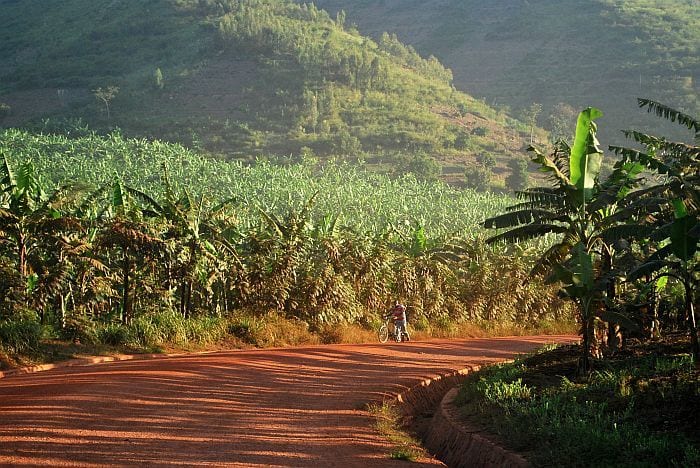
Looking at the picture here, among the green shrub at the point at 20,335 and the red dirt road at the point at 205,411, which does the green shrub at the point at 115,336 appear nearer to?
the red dirt road at the point at 205,411

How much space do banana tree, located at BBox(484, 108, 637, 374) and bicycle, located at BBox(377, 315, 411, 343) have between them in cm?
956

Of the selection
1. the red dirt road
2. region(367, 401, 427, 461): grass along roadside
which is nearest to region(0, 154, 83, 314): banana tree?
the red dirt road

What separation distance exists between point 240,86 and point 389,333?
137 m

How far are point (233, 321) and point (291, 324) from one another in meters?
2.07

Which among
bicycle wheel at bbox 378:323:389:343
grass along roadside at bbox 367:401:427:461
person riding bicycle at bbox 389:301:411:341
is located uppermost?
person riding bicycle at bbox 389:301:411:341

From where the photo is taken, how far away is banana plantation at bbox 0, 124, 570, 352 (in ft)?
61.0

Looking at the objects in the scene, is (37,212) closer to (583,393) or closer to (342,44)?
(583,393)

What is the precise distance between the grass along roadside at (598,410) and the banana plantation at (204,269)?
9236 mm

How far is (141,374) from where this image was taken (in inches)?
583

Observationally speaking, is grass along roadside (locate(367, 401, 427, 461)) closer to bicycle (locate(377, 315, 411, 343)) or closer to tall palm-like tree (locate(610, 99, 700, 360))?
tall palm-like tree (locate(610, 99, 700, 360))

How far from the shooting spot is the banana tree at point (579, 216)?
45.3ft

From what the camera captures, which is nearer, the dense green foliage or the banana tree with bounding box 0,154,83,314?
the dense green foliage

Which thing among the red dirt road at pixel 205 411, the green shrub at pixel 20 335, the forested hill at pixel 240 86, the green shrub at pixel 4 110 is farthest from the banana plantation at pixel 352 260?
the green shrub at pixel 4 110

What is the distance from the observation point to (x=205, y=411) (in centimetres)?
1215
